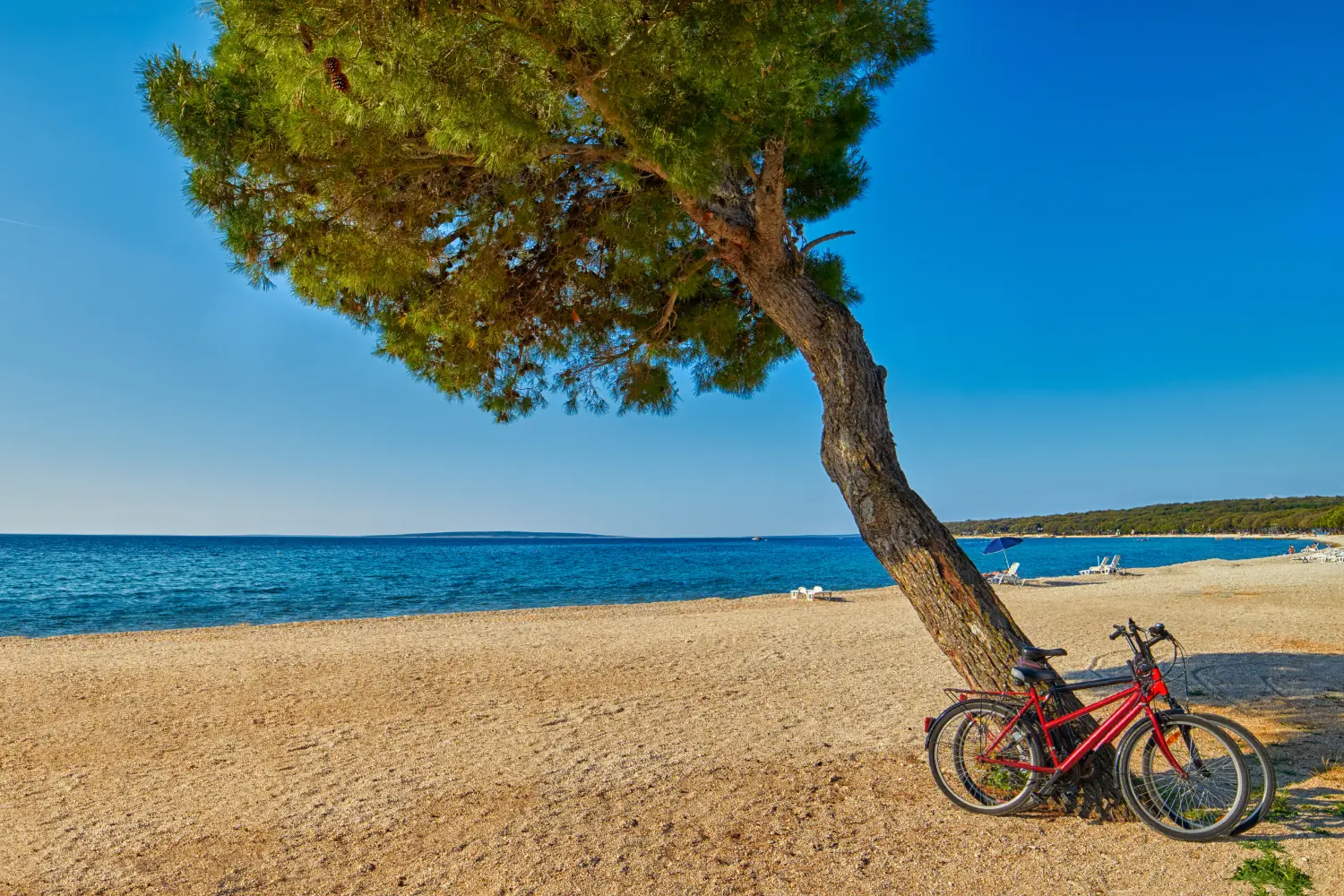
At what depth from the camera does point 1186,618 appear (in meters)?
13.5

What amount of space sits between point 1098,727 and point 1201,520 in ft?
496

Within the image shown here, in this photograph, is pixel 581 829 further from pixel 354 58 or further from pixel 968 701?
pixel 354 58

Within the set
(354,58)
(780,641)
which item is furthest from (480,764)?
(780,641)

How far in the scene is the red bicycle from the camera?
3.47 meters

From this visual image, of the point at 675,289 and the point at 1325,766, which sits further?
the point at 675,289

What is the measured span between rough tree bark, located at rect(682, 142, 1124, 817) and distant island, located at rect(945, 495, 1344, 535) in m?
94.0

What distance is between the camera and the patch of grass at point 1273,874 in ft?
9.68

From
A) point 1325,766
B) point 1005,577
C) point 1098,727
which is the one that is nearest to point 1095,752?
point 1098,727

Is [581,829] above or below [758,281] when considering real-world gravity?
below

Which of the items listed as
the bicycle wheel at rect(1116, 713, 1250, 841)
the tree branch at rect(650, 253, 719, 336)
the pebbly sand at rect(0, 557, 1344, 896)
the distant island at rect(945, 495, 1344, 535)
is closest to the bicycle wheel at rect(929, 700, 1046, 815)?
the pebbly sand at rect(0, 557, 1344, 896)

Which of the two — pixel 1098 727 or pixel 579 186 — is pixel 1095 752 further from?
pixel 579 186

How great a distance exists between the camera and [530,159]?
3969 millimetres

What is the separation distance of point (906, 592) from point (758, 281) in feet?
7.39

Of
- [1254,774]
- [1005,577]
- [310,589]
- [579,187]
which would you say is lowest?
[310,589]
